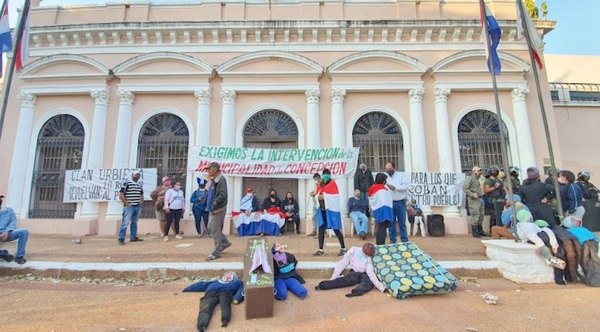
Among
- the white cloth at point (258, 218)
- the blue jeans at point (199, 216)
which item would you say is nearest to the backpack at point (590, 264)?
the white cloth at point (258, 218)

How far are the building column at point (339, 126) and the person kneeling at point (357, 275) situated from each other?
186 inches

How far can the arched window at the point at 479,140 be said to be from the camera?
987 cm

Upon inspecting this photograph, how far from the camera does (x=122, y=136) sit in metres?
9.78

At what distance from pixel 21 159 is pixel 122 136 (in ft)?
11.4

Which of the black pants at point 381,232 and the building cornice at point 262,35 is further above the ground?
the building cornice at point 262,35

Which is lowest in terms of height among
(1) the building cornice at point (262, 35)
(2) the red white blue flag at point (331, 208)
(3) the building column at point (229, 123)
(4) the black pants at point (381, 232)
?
(4) the black pants at point (381, 232)

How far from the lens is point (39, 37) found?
410 inches

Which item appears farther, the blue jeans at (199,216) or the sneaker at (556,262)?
the blue jeans at (199,216)

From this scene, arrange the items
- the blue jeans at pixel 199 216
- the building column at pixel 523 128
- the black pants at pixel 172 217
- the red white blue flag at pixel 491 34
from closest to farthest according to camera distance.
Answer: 1. the red white blue flag at pixel 491 34
2. the black pants at pixel 172 217
3. the blue jeans at pixel 199 216
4. the building column at pixel 523 128

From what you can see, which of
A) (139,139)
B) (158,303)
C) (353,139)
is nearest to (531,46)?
(353,139)

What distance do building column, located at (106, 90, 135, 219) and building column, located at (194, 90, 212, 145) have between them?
7.66 ft

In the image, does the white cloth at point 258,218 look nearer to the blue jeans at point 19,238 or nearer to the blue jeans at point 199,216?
the blue jeans at point 199,216

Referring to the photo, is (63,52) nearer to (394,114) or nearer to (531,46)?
(394,114)

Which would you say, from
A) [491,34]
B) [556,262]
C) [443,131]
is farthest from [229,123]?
[556,262]
